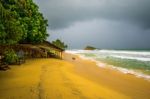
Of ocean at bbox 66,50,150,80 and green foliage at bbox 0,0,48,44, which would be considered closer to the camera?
green foliage at bbox 0,0,48,44

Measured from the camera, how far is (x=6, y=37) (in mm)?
12703

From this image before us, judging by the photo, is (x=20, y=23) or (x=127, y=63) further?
(x=127, y=63)

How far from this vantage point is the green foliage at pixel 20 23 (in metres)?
12.2

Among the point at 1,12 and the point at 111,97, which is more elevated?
the point at 1,12

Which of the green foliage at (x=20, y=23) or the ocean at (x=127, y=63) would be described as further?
the ocean at (x=127, y=63)

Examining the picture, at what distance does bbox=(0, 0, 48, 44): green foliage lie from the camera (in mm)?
12171

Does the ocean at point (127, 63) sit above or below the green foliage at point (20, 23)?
below

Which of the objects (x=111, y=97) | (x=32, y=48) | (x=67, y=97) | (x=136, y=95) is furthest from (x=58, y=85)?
(x=32, y=48)

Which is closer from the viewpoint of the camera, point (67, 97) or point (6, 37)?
point (67, 97)

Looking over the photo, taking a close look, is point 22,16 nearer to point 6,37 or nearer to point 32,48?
point 32,48

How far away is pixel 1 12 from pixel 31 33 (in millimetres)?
18403

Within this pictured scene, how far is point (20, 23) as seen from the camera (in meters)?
27.0

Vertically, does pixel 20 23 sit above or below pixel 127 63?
above

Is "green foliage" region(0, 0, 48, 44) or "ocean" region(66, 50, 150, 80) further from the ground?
"green foliage" region(0, 0, 48, 44)
